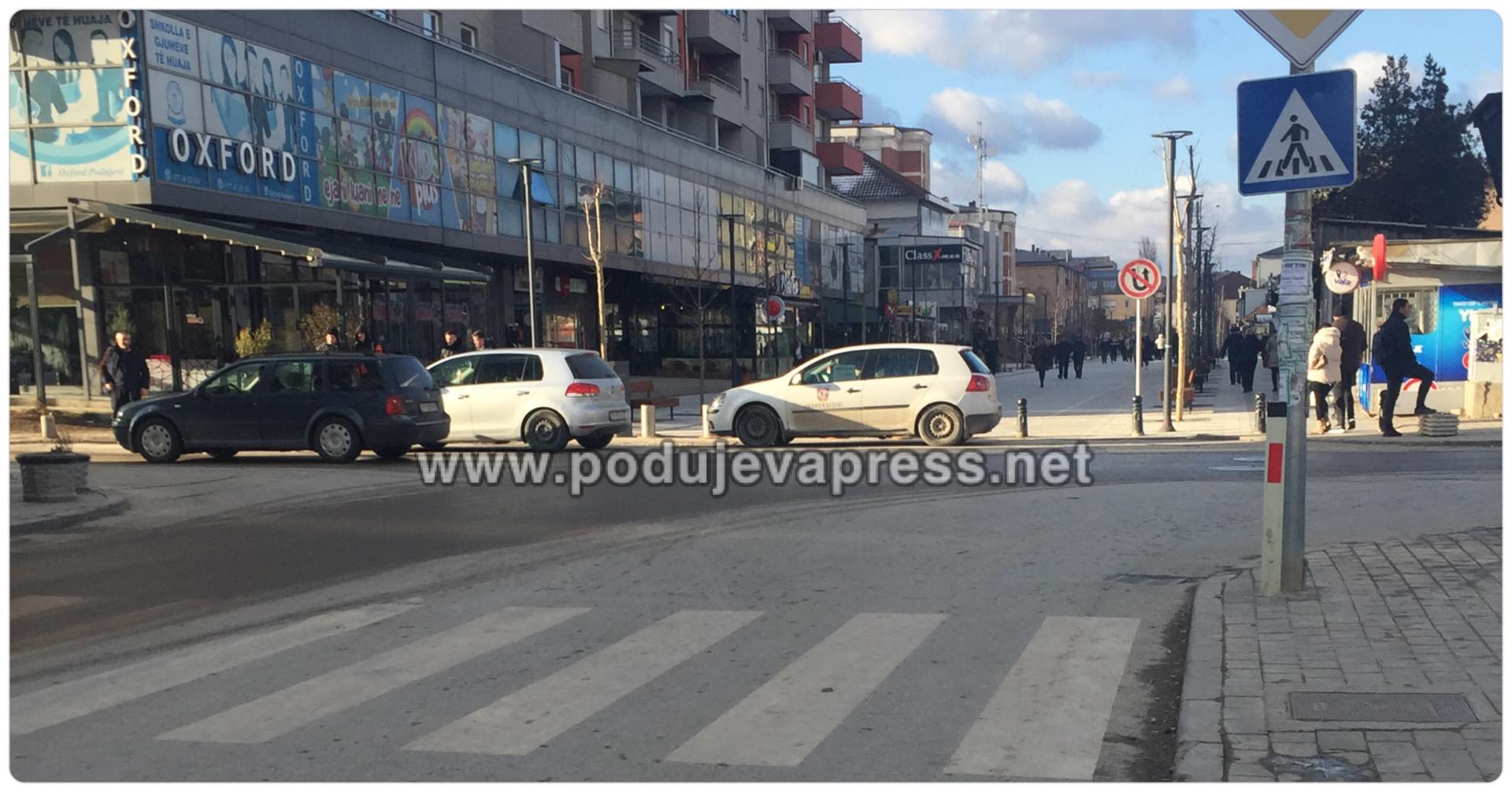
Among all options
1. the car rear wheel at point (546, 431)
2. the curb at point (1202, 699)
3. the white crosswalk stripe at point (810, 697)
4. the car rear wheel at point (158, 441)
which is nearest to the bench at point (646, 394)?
the car rear wheel at point (546, 431)

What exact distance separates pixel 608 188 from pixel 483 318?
31.4 feet

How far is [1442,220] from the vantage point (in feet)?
195

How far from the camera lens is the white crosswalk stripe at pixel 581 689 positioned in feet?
16.4

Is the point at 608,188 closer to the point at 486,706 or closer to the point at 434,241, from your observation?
the point at 434,241

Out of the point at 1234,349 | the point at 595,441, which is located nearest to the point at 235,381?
the point at 595,441

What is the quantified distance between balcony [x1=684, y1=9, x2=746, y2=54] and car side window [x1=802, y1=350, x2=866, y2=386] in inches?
1317

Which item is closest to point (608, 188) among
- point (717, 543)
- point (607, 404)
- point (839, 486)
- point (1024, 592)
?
point (607, 404)

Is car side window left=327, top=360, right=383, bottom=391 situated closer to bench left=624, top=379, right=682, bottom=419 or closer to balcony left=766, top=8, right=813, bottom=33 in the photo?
bench left=624, top=379, right=682, bottom=419

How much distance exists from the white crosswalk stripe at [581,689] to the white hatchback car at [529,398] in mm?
10690

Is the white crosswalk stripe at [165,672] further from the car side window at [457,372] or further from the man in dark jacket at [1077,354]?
the man in dark jacket at [1077,354]

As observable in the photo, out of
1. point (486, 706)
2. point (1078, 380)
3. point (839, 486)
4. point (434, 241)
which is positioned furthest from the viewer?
point (1078, 380)

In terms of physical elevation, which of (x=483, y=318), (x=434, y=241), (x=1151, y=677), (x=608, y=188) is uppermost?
(x=608, y=188)

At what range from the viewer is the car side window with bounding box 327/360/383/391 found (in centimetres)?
1667

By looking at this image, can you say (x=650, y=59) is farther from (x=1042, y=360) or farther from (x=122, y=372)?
(x=122, y=372)
